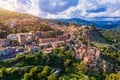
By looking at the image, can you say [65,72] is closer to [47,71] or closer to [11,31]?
[47,71]

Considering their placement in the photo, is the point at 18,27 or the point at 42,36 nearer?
the point at 42,36

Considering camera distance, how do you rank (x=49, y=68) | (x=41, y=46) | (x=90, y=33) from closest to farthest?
(x=49, y=68) < (x=41, y=46) < (x=90, y=33)

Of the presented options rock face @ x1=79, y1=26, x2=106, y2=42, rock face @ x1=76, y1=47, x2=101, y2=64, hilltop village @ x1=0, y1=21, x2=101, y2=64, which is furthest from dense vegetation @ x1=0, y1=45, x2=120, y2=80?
rock face @ x1=79, y1=26, x2=106, y2=42

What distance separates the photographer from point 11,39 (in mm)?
47406

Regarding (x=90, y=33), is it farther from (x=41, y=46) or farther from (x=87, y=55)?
(x=87, y=55)

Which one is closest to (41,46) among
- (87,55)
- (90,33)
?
(87,55)

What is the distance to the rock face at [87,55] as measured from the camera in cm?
3745

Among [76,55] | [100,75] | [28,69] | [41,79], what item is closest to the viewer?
[41,79]

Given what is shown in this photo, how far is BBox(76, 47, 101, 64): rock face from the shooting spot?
3745 cm

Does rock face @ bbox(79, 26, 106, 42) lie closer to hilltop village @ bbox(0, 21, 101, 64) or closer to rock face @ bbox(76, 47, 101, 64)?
hilltop village @ bbox(0, 21, 101, 64)

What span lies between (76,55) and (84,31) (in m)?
25.4

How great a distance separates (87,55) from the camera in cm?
3944

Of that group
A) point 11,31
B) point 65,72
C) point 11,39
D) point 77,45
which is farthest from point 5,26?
point 65,72

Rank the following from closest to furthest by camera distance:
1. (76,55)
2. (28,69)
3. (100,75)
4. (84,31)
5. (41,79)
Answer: (41,79) → (28,69) → (100,75) → (76,55) → (84,31)
